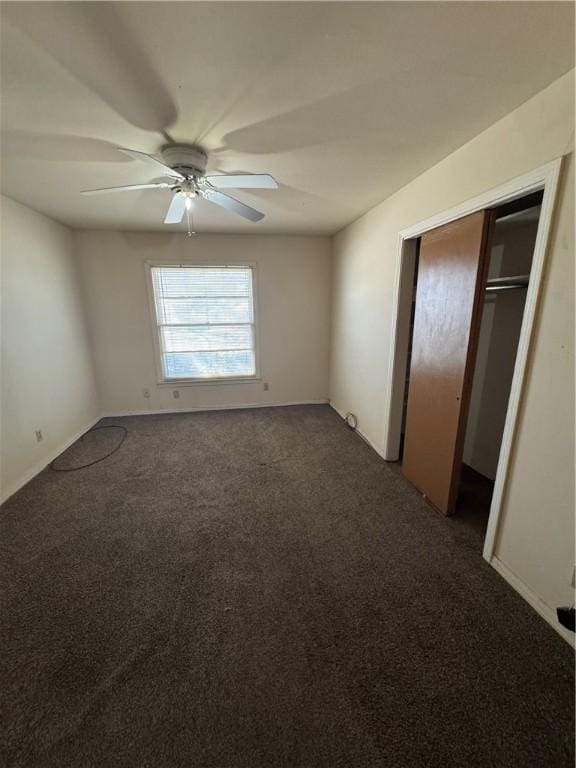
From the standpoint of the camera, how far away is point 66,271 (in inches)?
138

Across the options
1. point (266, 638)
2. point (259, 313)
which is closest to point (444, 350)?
point (266, 638)

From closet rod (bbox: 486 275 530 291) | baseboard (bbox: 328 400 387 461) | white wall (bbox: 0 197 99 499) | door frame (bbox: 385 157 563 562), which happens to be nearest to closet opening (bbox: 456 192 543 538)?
closet rod (bbox: 486 275 530 291)

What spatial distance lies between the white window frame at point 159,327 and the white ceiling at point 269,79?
177 centimetres

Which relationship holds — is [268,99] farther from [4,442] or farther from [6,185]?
[4,442]

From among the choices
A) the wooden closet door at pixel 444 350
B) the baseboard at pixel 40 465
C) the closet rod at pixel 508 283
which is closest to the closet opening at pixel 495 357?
the closet rod at pixel 508 283

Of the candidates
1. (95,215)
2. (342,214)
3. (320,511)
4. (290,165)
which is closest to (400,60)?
(290,165)

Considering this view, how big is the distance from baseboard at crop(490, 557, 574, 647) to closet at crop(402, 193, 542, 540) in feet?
1.61

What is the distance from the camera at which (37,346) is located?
2934 mm

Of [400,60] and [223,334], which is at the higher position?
[400,60]

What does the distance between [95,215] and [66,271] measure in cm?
81

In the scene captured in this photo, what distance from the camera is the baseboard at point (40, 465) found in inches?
98.0

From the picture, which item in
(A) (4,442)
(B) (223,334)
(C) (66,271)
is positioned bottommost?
(A) (4,442)

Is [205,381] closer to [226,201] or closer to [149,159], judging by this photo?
[226,201]

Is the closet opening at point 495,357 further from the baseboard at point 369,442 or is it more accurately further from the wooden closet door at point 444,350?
the baseboard at point 369,442
